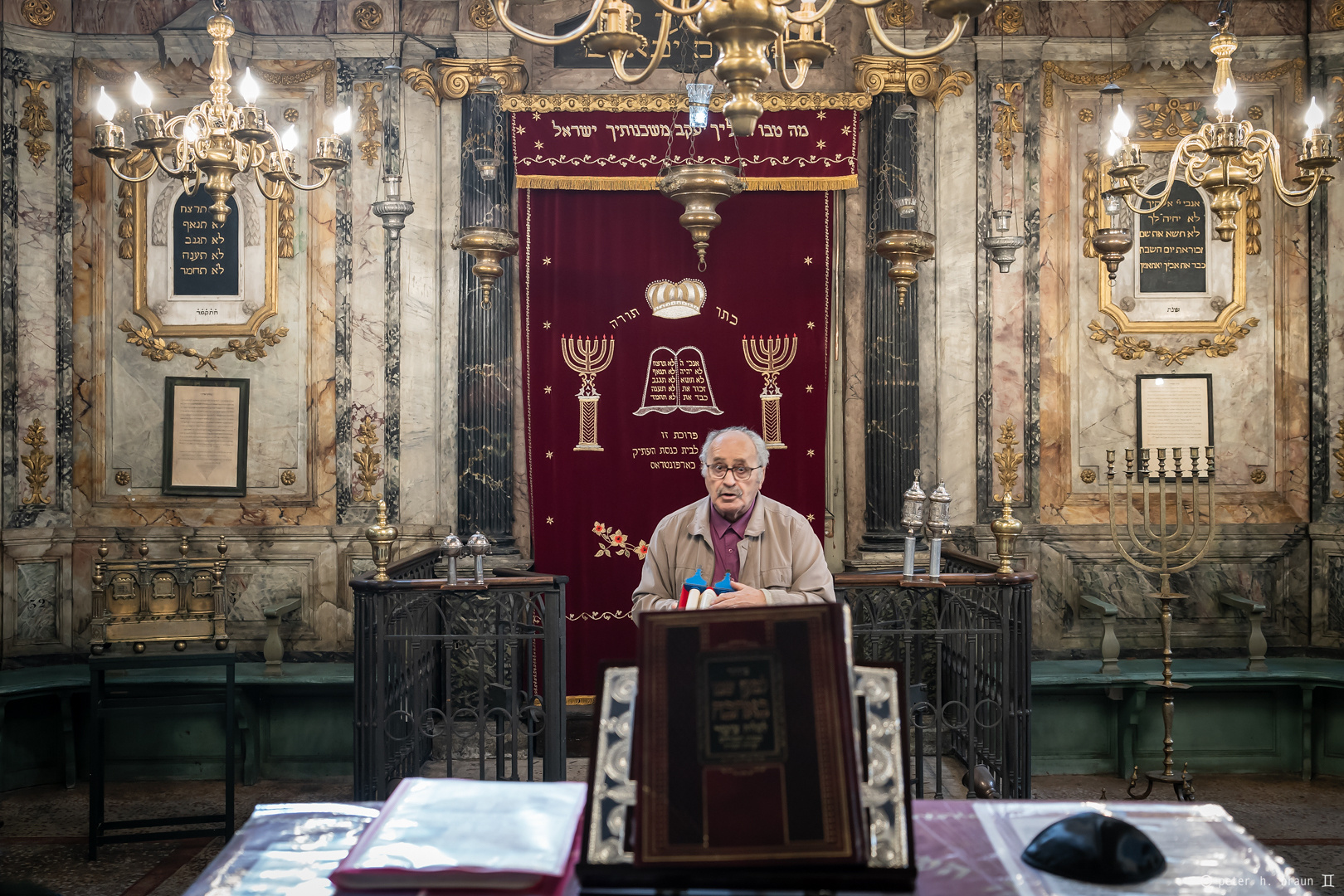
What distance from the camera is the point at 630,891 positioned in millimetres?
1120

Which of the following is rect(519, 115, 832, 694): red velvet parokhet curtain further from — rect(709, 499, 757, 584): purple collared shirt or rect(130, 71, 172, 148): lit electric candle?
rect(709, 499, 757, 584): purple collared shirt

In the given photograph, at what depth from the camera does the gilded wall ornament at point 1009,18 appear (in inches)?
244

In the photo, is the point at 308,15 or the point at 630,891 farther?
the point at 308,15

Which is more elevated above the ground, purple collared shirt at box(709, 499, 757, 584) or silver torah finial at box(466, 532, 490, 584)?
purple collared shirt at box(709, 499, 757, 584)

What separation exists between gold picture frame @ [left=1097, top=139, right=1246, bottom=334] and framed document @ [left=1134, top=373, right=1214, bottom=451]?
31cm

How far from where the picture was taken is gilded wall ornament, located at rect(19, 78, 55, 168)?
5949 millimetres

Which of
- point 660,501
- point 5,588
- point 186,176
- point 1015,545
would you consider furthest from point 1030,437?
point 5,588

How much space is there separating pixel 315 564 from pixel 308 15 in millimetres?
3516

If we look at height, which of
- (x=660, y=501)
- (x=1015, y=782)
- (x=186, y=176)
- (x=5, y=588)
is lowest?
(x=1015, y=782)

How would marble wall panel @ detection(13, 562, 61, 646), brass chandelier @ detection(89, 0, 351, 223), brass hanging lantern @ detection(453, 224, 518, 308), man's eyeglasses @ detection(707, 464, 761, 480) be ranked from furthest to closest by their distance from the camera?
1. marble wall panel @ detection(13, 562, 61, 646)
2. brass hanging lantern @ detection(453, 224, 518, 308)
3. brass chandelier @ detection(89, 0, 351, 223)
4. man's eyeglasses @ detection(707, 464, 761, 480)

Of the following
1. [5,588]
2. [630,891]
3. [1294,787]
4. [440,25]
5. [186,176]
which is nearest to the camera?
[630,891]

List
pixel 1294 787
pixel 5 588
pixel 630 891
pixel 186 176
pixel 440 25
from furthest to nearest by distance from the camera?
pixel 440 25 < pixel 5 588 < pixel 1294 787 < pixel 186 176 < pixel 630 891

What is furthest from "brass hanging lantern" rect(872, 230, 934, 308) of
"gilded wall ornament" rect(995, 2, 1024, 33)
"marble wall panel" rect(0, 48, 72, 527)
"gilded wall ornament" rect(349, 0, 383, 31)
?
"marble wall panel" rect(0, 48, 72, 527)

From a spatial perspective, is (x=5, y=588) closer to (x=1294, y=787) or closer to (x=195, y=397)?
(x=195, y=397)
